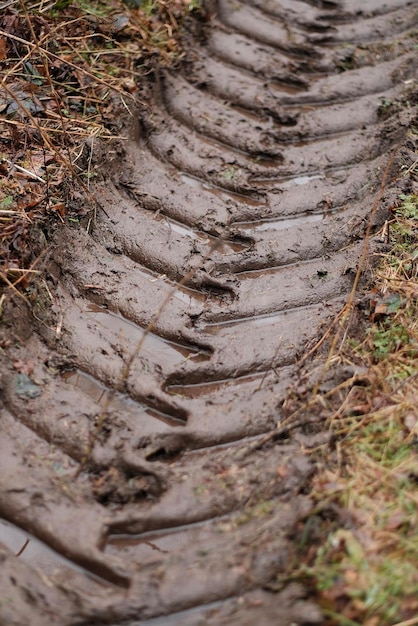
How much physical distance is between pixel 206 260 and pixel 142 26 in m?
2.17

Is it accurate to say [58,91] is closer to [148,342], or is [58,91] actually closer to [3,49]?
[3,49]

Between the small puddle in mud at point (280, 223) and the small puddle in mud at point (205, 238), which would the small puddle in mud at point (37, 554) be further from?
the small puddle in mud at point (280, 223)

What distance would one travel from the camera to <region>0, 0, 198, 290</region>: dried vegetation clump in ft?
12.1

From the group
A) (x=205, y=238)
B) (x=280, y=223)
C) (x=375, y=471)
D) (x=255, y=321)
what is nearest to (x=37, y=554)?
(x=375, y=471)

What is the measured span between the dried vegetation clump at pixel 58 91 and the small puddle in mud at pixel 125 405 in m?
0.59

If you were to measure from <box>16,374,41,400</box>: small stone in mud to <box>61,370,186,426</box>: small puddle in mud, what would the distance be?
7.6 inches

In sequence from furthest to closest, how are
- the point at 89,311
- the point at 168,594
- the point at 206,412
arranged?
the point at 89,311 → the point at 206,412 → the point at 168,594

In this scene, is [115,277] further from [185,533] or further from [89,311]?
[185,533]

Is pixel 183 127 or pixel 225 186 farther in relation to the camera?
pixel 183 127

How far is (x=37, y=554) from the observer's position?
9.16ft

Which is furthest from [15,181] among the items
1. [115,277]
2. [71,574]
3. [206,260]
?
[71,574]

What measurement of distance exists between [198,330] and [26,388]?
0.98m

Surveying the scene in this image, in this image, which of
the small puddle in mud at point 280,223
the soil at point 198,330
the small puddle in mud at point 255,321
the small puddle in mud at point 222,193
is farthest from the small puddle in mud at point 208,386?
the small puddle in mud at point 222,193

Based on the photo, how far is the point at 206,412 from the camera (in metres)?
3.23
